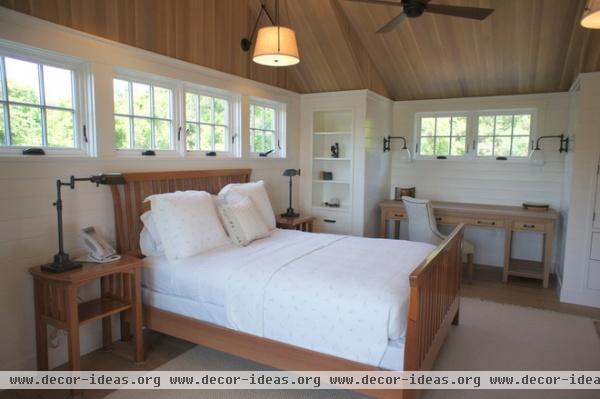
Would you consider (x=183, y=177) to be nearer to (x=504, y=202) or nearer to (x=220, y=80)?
(x=220, y=80)

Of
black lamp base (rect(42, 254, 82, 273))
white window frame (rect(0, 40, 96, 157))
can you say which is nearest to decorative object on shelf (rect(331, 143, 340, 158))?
white window frame (rect(0, 40, 96, 157))

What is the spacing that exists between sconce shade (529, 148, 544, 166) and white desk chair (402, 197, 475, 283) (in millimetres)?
1270

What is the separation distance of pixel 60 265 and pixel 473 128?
4779 millimetres

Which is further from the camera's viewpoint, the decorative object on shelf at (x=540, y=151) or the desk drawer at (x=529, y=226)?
the decorative object on shelf at (x=540, y=151)

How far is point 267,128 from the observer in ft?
15.6

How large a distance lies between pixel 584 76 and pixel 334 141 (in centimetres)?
279

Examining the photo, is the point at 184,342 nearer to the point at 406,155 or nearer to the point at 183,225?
the point at 183,225

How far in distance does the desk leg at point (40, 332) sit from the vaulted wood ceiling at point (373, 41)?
1.69 m

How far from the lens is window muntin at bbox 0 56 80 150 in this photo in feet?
7.89

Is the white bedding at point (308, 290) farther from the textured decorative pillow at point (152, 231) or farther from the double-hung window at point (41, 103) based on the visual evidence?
the double-hung window at point (41, 103)

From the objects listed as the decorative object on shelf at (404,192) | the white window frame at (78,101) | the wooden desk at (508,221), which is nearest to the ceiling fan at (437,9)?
the white window frame at (78,101)

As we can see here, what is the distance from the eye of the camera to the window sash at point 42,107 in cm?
239

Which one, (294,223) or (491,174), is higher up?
(491,174)

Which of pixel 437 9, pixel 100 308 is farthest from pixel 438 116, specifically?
pixel 100 308
